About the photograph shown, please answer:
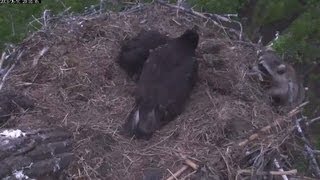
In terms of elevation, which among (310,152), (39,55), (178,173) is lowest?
(310,152)

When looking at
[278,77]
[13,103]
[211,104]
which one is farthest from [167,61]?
[13,103]

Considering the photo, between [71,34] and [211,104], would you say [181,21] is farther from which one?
[211,104]

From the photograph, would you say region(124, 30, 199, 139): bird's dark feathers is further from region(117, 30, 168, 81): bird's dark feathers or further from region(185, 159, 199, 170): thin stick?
region(185, 159, 199, 170): thin stick

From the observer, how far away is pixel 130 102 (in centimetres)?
554

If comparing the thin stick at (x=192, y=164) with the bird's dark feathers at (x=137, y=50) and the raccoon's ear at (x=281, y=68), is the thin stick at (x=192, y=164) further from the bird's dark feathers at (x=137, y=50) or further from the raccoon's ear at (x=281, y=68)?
the bird's dark feathers at (x=137, y=50)

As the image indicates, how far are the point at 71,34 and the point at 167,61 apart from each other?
1.18m

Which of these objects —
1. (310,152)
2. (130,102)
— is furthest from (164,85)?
(310,152)

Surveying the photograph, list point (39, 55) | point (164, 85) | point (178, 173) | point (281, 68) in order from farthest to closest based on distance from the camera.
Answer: point (39, 55)
point (281, 68)
point (164, 85)
point (178, 173)

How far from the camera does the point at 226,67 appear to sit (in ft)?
19.2

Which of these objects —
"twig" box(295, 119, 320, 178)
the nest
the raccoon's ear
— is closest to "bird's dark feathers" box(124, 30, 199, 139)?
the nest

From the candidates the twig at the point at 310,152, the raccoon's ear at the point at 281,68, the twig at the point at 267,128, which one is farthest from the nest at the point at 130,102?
the raccoon's ear at the point at 281,68

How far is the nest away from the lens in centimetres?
470

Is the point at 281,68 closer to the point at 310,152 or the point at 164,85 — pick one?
the point at 310,152

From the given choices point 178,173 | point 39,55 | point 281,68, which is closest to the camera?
point 178,173
